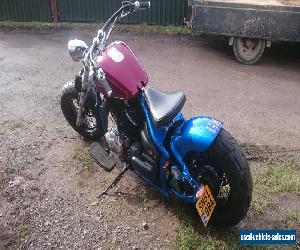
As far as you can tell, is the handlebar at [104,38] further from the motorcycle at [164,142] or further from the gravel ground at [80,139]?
the gravel ground at [80,139]

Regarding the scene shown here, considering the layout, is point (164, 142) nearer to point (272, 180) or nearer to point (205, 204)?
point (205, 204)

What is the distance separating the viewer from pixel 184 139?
123 inches

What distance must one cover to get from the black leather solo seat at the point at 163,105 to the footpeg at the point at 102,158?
2.80ft

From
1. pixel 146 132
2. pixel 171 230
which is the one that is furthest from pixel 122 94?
pixel 171 230

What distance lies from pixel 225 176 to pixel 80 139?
2244mm

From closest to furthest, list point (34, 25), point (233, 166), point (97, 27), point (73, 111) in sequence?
point (233, 166) < point (73, 111) < point (97, 27) < point (34, 25)

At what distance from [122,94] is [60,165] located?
52.6 inches

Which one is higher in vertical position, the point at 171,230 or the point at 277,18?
the point at 277,18

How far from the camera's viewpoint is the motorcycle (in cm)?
303

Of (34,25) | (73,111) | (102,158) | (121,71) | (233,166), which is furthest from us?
(34,25)

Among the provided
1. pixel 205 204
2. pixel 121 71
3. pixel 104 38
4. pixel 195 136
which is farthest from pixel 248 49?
pixel 205 204

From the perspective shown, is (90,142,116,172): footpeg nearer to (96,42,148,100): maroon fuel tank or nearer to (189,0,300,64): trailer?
(96,42,148,100): maroon fuel tank

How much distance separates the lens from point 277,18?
625 centimetres

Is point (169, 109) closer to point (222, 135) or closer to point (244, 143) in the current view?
point (222, 135)
